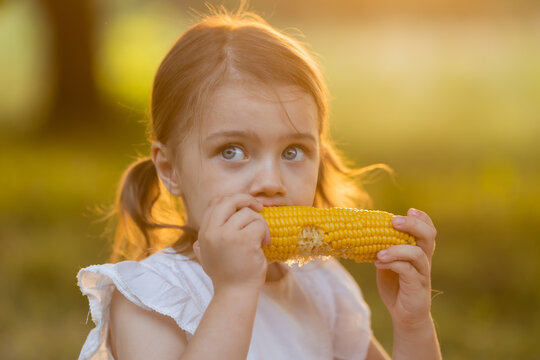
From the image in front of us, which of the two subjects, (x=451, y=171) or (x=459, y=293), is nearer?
(x=459, y=293)

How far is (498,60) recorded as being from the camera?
36.1 ft

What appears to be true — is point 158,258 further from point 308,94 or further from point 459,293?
point 459,293

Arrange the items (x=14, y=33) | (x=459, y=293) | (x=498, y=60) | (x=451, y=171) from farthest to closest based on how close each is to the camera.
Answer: (x=14, y=33) < (x=498, y=60) < (x=451, y=171) < (x=459, y=293)

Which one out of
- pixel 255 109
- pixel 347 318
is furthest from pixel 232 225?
pixel 347 318

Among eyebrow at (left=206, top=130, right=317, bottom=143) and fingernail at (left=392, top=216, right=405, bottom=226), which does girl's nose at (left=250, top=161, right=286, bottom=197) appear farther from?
fingernail at (left=392, top=216, right=405, bottom=226)

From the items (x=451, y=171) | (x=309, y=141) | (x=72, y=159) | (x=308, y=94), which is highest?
(x=308, y=94)

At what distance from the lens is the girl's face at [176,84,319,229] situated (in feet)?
6.10

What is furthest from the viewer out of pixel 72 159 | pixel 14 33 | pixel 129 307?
pixel 14 33

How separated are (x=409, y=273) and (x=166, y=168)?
0.86 metres

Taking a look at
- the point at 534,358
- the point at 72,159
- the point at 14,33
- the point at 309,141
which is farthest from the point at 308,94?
the point at 14,33

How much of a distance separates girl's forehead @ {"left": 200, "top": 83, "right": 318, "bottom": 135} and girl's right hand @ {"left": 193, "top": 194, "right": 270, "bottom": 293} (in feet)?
0.90

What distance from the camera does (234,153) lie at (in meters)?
1.90

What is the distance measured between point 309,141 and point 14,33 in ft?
36.8

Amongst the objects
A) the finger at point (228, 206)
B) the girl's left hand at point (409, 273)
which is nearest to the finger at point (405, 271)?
the girl's left hand at point (409, 273)
